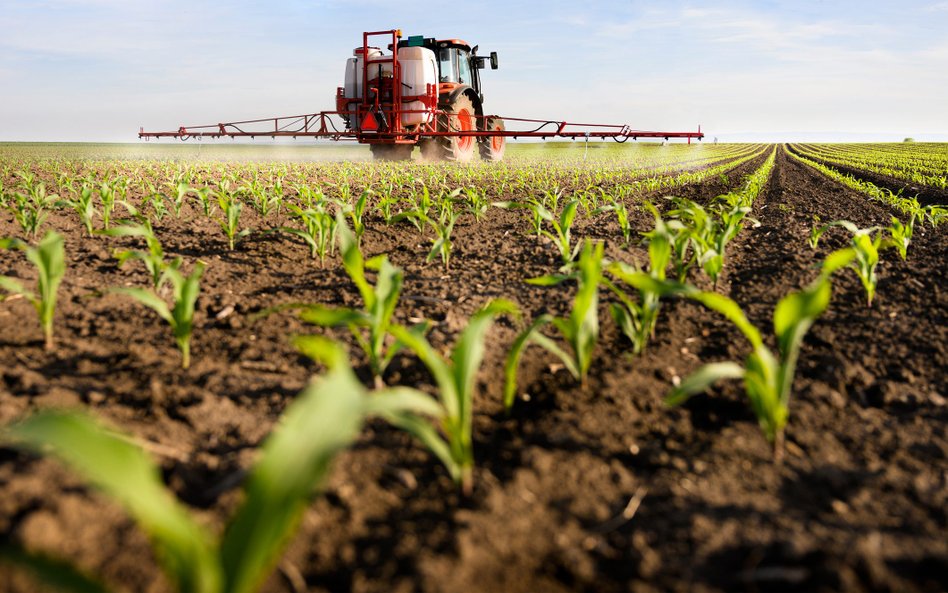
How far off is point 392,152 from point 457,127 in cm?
225

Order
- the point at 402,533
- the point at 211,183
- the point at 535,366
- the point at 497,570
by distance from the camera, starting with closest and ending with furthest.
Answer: the point at 497,570, the point at 402,533, the point at 535,366, the point at 211,183

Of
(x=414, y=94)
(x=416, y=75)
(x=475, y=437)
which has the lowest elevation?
(x=475, y=437)

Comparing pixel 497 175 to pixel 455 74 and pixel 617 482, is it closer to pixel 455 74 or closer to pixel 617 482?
pixel 455 74

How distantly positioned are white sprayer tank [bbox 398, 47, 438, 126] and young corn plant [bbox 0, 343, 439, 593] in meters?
11.9

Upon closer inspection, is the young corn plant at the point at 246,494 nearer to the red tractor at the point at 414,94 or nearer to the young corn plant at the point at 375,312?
the young corn plant at the point at 375,312

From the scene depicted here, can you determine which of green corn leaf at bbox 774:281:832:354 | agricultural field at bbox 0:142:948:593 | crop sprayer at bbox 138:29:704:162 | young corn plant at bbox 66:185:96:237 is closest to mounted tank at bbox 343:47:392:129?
crop sprayer at bbox 138:29:704:162

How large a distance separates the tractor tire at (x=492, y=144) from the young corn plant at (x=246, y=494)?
15.4 m

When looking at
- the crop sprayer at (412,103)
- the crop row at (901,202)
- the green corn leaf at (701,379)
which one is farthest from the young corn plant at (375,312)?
the crop sprayer at (412,103)

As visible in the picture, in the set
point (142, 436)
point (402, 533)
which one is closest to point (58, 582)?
point (402, 533)

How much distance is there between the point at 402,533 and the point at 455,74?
46.1 feet

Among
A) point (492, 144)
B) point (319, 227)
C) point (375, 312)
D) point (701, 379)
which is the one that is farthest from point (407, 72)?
point (701, 379)

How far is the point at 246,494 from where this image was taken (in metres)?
0.83

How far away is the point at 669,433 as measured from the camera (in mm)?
1838

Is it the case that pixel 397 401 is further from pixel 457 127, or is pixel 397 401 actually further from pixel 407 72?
pixel 457 127
